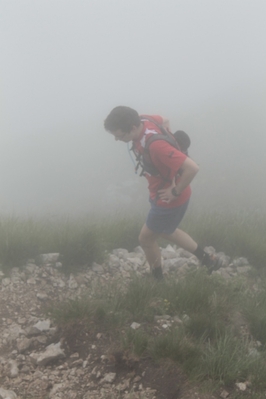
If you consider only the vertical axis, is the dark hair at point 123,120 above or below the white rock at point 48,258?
above

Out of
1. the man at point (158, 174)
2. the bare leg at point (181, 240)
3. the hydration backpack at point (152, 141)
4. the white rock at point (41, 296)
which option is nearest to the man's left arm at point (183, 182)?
the man at point (158, 174)

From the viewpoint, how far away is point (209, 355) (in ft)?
10.6

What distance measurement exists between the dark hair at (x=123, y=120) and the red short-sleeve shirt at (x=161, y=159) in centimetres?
16

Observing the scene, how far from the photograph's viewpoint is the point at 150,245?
Answer: 17.7ft

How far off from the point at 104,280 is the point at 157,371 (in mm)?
2131

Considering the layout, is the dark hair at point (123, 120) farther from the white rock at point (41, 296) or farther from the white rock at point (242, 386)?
the white rock at point (242, 386)

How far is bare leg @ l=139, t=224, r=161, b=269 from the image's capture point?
17.5 ft

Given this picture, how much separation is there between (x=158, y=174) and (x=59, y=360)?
7.32 feet

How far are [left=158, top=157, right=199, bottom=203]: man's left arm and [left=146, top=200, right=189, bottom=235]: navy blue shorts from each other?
0.91 feet

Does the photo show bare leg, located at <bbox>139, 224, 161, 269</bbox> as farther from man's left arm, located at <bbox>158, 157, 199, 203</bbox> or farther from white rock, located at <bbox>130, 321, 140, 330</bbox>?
white rock, located at <bbox>130, 321, 140, 330</bbox>

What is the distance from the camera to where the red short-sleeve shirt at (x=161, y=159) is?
14.8 feet

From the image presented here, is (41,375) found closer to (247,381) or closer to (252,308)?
(247,381)

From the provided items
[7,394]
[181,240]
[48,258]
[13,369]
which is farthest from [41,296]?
[181,240]

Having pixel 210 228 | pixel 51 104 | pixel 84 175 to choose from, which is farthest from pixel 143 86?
pixel 210 228
